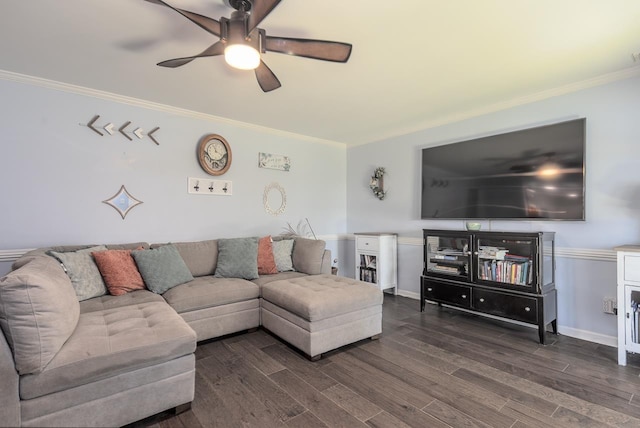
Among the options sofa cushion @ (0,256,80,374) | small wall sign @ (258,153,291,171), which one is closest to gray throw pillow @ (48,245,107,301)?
sofa cushion @ (0,256,80,374)

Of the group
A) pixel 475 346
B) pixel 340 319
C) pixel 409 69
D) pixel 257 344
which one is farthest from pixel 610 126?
pixel 257 344

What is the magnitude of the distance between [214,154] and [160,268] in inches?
65.0

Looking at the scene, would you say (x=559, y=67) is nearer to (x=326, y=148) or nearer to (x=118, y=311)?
(x=326, y=148)

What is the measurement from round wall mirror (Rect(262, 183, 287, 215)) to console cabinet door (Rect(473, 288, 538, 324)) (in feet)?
8.93

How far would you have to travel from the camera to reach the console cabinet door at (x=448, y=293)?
3379 millimetres

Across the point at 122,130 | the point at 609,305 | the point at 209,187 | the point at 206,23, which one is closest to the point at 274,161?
the point at 209,187

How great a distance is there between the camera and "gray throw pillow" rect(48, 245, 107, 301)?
2.49m

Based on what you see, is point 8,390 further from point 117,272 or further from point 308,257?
point 308,257

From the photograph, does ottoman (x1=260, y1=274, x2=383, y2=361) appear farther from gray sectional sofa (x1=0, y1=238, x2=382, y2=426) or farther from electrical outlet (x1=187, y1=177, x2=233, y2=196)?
electrical outlet (x1=187, y1=177, x2=233, y2=196)

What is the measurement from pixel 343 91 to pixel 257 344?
101 inches

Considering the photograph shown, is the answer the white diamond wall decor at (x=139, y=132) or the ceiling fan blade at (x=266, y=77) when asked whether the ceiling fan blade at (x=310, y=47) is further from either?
the white diamond wall decor at (x=139, y=132)

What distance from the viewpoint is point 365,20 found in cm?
206

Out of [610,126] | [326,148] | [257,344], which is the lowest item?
[257,344]

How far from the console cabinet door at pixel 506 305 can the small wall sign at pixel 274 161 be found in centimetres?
296
